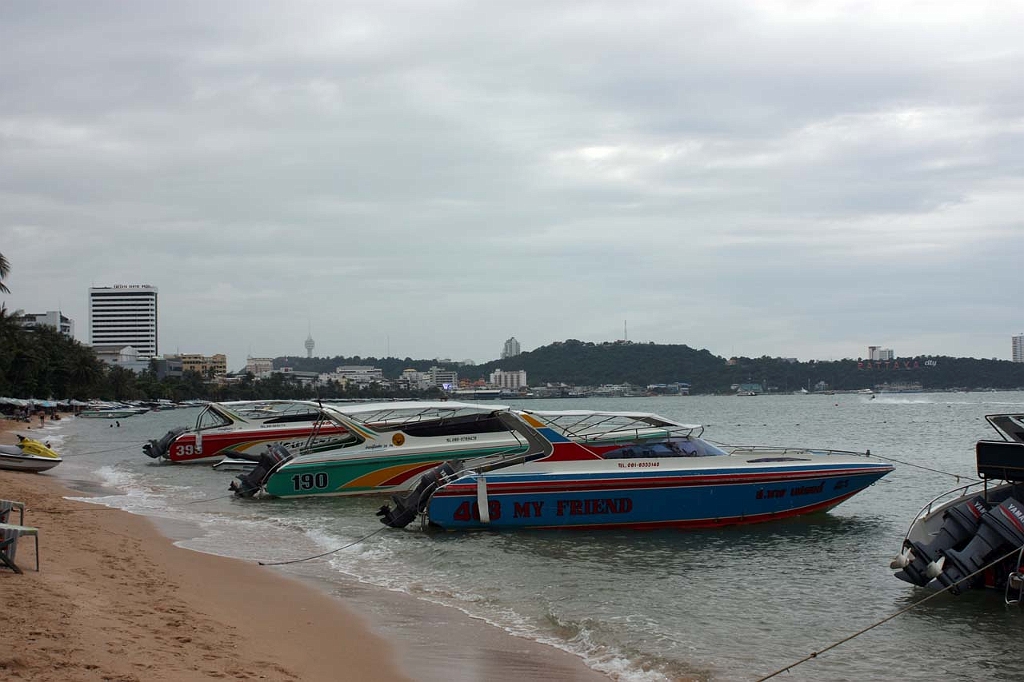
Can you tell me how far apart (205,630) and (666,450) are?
1084 centimetres

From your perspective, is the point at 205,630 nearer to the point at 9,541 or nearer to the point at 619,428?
the point at 9,541

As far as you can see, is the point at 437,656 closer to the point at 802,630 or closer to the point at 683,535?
the point at 802,630

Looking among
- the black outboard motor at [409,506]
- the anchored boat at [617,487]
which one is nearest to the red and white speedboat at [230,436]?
the black outboard motor at [409,506]

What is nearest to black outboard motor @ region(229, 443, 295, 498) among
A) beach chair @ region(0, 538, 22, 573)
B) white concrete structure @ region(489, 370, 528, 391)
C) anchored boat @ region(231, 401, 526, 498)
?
anchored boat @ region(231, 401, 526, 498)

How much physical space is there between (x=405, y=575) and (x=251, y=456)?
63.3 ft

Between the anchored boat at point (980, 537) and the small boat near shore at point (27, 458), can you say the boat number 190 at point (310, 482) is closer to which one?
the small boat near shore at point (27, 458)

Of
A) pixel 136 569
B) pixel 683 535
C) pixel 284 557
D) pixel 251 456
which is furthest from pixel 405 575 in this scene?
pixel 251 456

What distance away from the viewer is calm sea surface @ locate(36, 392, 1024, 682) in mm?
9805

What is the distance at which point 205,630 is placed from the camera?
29.9 ft

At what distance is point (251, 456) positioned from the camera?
3169 centimetres

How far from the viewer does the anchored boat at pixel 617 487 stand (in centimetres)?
1695

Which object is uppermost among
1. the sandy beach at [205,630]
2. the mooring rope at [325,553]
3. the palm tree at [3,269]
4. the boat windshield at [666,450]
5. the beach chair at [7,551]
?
the palm tree at [3,269]

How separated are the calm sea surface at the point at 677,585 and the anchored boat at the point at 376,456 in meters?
0.51

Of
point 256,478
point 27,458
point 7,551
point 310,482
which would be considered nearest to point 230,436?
point 27,458
